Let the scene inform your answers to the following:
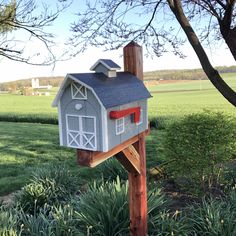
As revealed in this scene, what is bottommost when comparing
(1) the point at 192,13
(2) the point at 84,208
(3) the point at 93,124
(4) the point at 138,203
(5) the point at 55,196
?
(5) the point at 55,196

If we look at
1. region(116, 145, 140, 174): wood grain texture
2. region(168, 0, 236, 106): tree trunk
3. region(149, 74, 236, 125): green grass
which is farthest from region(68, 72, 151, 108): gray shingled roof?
region(149, 74, 236, 125): green grass

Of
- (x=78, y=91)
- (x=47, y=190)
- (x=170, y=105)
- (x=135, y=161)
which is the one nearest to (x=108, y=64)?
(x=78, y=91)

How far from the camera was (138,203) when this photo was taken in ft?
10.9

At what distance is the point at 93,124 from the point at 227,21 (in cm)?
422

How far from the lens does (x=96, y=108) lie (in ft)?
7.49

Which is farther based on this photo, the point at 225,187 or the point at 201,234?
the point at 225,187

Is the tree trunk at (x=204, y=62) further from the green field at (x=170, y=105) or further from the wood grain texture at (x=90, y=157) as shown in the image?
the green field at (x=170, y=105)

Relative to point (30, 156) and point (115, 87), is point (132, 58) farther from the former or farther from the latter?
point (30, 156)

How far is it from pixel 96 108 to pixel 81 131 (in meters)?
0.23

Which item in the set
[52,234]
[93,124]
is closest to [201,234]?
[52,234]

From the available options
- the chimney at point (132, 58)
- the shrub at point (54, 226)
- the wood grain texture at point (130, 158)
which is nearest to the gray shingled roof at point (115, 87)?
the chimney at point (132, 58)

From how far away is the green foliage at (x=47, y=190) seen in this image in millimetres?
5035

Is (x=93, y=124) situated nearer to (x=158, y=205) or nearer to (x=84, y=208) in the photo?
(x=84, y=208)

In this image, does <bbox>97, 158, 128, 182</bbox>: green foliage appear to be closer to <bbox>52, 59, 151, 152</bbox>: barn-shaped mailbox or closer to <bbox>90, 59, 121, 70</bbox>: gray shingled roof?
<bbox>52, 59, 151, 152</bbox>: barn-shaped mailbox
